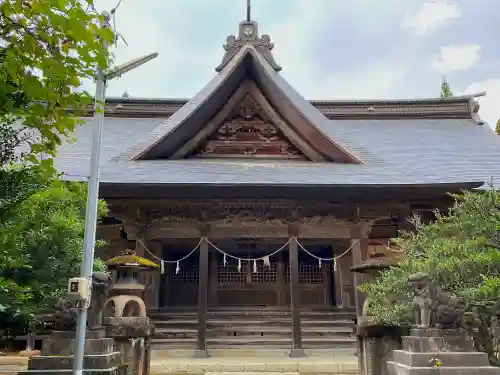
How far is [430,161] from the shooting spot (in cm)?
1318

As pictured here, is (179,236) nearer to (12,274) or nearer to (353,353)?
(353,353)

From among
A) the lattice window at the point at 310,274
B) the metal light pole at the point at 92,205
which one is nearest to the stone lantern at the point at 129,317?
the metal light pole at the point at 92,205

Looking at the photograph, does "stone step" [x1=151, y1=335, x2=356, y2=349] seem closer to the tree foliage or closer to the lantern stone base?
the lantern stone base

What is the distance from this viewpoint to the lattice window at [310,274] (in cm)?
1218

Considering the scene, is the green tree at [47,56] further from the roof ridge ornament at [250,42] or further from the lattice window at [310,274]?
the roof ridge ornament at [250,42]

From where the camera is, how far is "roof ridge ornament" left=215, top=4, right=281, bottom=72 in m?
15.2

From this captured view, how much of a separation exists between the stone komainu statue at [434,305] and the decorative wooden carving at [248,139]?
7.57 metres

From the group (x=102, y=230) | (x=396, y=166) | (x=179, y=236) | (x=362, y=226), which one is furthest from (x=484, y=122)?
(x=102, y=230)

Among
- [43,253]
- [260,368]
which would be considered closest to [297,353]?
[260,368]

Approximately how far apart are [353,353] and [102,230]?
6521 millimetres

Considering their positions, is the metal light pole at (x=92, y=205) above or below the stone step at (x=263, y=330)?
above

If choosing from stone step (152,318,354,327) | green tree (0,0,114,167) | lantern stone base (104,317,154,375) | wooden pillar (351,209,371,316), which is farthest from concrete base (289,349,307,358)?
green tree (0,0,114,167)

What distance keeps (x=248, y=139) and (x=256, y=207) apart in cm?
275

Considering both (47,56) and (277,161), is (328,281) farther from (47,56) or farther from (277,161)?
(47,56)
